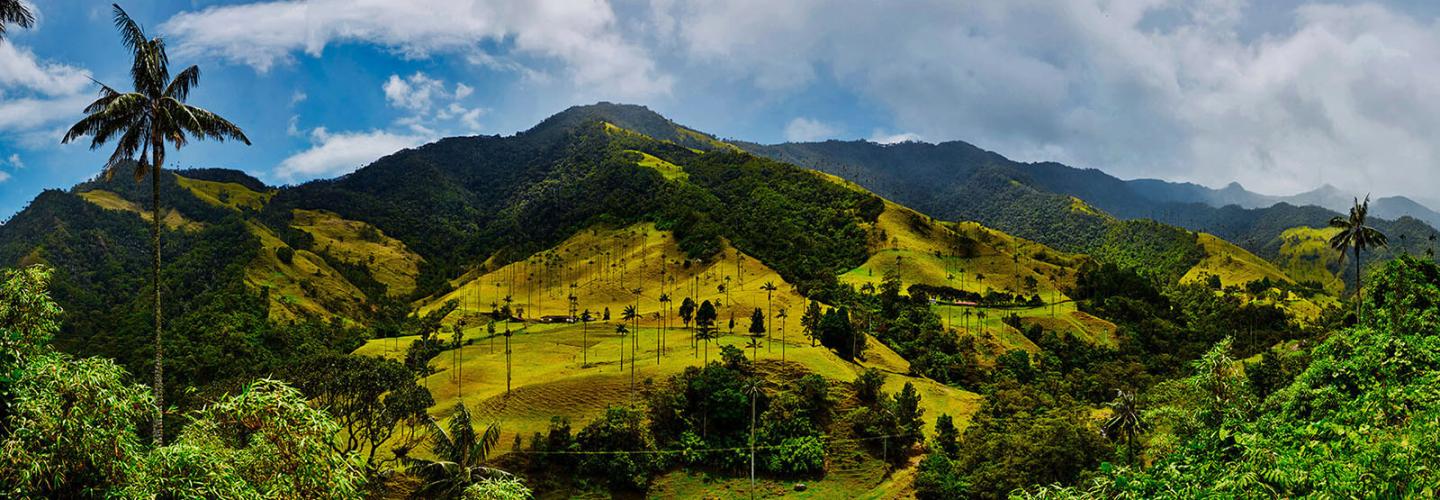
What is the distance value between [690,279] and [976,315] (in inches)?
2454

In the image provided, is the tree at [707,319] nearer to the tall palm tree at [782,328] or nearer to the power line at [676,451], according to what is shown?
the tall palm tree at [782,328]

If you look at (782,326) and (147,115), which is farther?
(782,326)

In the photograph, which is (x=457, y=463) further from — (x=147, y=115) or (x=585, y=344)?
(x=585, y=344)

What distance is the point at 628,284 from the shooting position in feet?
557

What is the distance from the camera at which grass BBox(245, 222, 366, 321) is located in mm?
160000

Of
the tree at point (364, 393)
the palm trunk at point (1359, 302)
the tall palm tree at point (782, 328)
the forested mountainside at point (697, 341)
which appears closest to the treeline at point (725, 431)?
the forested mountainside at point (697, 341)

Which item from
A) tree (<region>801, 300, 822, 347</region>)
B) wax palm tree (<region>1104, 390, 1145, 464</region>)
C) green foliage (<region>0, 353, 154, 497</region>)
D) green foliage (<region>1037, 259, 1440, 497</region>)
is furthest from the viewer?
tree (<region>801, 300, 822, 347</region>)

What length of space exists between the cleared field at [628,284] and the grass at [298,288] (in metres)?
19.6

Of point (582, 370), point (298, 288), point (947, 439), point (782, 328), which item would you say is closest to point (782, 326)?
point (782, 328)

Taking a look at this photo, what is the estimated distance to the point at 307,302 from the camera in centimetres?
16975

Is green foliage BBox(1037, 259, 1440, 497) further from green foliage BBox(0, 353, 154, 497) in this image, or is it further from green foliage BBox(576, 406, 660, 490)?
green foliage BBox(576, 406, 660, 490)

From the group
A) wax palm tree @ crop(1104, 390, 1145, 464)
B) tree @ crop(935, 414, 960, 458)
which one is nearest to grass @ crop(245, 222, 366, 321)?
tree @ crop(935, 414, 960, 458)

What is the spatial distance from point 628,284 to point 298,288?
82.0 metres

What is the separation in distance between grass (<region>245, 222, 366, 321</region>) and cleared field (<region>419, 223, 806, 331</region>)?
19.6m
